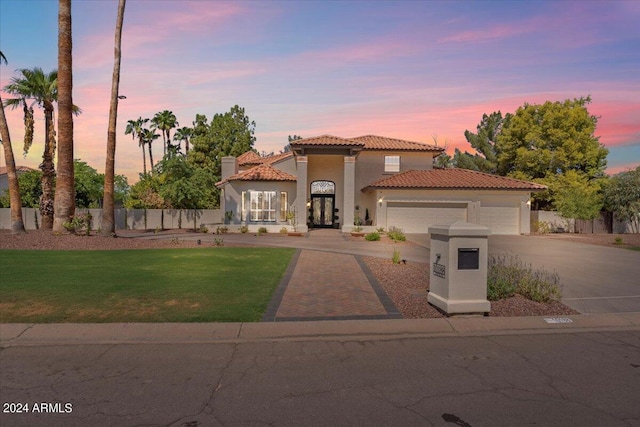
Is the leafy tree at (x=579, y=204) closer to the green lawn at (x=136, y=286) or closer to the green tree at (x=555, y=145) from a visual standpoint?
the green tree at (x=555, y=145)

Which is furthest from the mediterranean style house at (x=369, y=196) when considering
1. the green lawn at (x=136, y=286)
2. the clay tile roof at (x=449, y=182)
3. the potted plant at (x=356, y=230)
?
the green lawn at (x=136, y=286)

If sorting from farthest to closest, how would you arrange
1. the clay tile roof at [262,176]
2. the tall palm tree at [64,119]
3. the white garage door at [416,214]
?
the white garage door at [416,214] → the clay tile roof at [262,176] → the tall palm tree at [64,119]

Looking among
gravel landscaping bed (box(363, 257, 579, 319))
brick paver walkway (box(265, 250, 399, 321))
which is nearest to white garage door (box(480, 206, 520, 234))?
brick paver walkway (box(265, 250, 399, 321))

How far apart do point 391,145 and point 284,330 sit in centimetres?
2746

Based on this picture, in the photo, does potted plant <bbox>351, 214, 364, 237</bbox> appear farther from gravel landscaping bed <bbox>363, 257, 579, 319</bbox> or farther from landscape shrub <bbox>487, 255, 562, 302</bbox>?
landscape shrub <bbox>487, 255, 562, 302</bbox>

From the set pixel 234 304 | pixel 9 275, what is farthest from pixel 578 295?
pixel 9 275

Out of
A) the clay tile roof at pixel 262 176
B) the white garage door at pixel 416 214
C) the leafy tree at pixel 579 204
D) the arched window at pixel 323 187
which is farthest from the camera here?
the arched window at pixel 323 187

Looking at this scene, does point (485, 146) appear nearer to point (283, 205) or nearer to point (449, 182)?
point (449, 182)

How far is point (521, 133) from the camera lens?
1587 inches

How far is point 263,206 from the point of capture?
29500 millimetres

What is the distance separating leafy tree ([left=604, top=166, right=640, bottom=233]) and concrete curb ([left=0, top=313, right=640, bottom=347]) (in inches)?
1240

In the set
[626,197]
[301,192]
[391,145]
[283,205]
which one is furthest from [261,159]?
[626,197]

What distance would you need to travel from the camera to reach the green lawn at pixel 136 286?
719 centimetres

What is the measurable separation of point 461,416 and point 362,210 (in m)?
27.4
